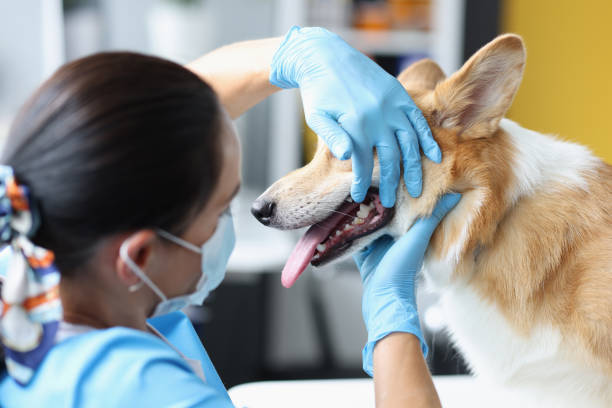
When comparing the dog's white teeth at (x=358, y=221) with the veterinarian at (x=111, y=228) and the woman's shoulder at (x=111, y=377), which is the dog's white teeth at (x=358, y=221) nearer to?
the veterinarian at (x=111, y=228)

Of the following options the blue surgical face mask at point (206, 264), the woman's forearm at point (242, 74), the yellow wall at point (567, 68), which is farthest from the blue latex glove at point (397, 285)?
the yellow wall at point (567, 68)

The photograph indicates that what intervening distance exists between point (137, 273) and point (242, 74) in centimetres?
65

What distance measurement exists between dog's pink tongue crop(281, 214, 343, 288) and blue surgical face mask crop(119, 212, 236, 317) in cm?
18

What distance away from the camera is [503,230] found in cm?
92

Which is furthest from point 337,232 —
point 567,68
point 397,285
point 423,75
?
point 567,68

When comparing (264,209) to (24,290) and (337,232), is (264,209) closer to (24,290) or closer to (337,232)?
(337,232)

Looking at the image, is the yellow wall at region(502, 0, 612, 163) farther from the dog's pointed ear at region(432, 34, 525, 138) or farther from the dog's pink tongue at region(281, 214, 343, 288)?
the dog's pink tongue at region(281, 214, 343, 288)

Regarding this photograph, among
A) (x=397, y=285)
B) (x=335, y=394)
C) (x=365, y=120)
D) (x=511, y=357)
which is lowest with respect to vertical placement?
(x=335, y=394)

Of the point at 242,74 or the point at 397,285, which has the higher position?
the point at 242,74

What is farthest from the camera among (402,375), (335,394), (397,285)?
(335,394)

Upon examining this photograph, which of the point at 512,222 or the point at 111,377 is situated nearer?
the point at 111,377

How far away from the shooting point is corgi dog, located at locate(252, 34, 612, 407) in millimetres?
860

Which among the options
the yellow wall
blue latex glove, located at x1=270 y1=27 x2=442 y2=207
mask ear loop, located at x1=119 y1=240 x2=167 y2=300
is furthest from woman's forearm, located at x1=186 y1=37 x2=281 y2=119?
the yellow wall

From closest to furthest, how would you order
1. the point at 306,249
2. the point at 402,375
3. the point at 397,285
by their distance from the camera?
Result: the point at 402,375 → the point at 397,285 → the point at 306,249
